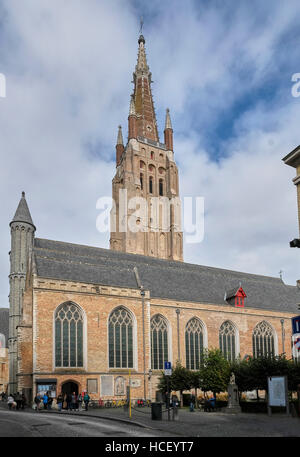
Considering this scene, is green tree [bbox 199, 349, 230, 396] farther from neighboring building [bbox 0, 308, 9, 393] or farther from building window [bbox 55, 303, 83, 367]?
neighboring building [bbox 0, 308, 9, 393]

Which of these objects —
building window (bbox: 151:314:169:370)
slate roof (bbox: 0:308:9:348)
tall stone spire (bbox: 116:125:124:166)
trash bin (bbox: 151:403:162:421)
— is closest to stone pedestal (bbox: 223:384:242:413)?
trash bin (bbox: 151:403:162:421)

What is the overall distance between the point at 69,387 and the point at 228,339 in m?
18.5

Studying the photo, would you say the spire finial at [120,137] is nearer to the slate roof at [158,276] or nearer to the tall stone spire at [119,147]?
the tall stone spire at [119,147]

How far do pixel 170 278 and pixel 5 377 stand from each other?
38.5 metres

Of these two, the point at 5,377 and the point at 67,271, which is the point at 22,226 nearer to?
the point at 67,271

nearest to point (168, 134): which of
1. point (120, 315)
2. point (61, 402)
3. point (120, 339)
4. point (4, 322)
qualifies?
point (4, 322)

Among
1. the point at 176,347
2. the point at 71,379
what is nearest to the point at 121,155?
the point at 176,347

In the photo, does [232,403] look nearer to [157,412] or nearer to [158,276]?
[157,412]

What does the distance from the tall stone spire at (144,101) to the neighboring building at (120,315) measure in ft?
111

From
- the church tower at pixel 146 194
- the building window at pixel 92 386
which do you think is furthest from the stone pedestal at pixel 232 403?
the church tower at pixel 146 194

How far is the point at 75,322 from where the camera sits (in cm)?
3981

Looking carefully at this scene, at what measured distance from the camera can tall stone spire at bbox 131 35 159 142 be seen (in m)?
85.7

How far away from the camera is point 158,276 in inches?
1980
